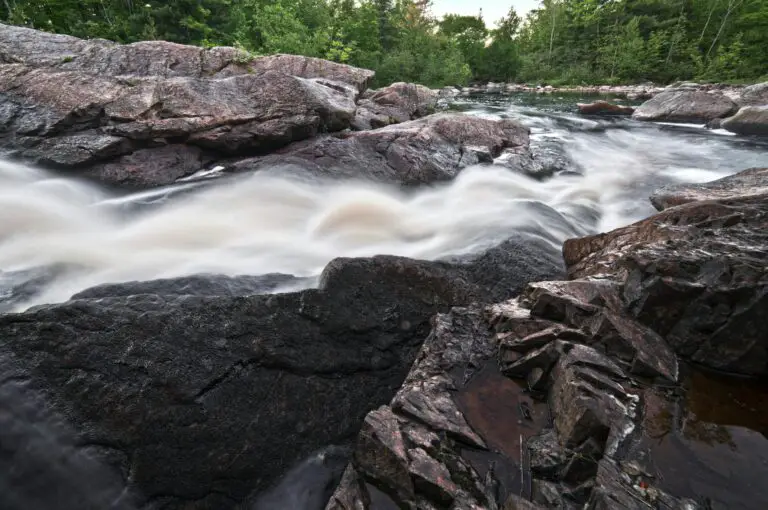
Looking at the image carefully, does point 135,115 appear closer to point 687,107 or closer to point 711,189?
point 711,189

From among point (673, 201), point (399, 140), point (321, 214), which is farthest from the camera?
point (399, 140)

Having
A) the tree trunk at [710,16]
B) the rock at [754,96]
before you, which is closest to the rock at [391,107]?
the rock at [754,96]

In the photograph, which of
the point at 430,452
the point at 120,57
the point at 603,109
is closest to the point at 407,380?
the point at 430,452

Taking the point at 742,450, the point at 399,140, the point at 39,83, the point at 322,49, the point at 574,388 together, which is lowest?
the point at 742,450

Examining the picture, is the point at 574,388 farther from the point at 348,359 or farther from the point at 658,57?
the point at 658,57

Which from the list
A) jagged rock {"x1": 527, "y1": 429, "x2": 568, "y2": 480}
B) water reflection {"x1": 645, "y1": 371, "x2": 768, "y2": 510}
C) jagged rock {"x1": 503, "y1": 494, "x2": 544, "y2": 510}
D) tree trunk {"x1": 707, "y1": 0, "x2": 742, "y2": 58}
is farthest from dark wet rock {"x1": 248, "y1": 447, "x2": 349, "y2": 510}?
tree trunk {"x1": 707, "y1": 0, "x2": 742, "y2": 58}

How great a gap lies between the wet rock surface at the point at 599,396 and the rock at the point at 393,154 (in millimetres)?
4375

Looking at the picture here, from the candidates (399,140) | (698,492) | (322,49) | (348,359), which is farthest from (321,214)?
(322,49)

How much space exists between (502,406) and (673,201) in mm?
5146

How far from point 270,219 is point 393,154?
306 centimetres

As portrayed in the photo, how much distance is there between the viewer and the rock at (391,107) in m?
10.8

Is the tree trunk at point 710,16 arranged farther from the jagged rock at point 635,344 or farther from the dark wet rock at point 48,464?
the dark wet rock at point 48,464

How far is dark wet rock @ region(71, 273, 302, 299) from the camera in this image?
12.0ft

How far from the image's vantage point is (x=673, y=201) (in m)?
5.66
